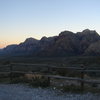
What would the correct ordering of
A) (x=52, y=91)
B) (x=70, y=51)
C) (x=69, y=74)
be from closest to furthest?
1. (x=52, y=91)
2. (x=69, y=74)
3. (x=70, y=51)

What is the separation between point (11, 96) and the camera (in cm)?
1480

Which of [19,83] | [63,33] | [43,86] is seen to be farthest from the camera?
[63,33]

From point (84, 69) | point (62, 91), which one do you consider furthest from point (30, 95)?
point (84, 69)

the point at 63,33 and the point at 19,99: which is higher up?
the point at 63,33

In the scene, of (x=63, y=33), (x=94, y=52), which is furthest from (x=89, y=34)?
(x=94, y=52)

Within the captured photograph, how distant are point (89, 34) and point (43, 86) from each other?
569 feet

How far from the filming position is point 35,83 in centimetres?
1925

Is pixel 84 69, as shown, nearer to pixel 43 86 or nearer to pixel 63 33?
pixel 43 86

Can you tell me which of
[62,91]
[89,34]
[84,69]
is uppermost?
[89,34]

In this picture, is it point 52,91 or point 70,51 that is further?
point 70,51

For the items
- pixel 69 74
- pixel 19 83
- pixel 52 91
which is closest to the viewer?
pixel 52 91

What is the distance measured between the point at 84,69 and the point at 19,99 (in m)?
4.60

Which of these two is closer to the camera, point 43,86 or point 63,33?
point 43,86

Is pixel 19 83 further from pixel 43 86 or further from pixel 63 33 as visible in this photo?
pixel 63 33
